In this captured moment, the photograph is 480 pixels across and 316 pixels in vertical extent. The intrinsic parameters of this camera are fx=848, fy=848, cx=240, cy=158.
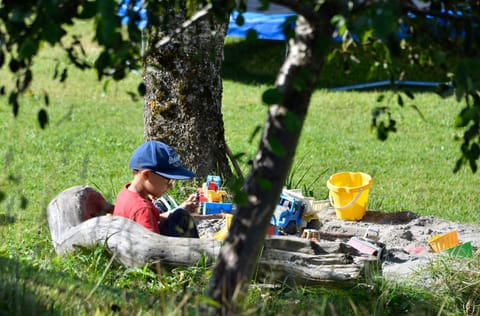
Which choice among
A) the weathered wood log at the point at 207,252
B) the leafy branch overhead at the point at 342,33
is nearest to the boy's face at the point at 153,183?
the weathered wood log at the point at 207,252

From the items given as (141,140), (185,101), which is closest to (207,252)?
(185,101)

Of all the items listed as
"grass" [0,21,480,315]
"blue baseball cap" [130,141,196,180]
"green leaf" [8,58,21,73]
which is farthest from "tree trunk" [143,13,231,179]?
"green leaf" [8,58,21,73]

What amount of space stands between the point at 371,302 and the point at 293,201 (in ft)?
4.31

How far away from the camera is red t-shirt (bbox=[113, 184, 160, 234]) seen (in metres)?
5.14

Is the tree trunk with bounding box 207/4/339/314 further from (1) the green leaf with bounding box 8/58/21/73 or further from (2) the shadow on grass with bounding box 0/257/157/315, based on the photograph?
(1) the green leaf with bounding box 8/58/21/73

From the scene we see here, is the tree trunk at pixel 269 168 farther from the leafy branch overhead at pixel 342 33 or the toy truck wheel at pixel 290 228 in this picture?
the toy truck wheel at pixel 290 228

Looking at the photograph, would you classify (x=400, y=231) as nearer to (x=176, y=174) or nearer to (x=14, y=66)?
(x=176, y=174)

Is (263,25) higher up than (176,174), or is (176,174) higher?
(176,174)

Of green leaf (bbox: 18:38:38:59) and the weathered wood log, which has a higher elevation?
green leaf (bbox: 18:38:38:59)

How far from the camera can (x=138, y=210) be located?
516 cm

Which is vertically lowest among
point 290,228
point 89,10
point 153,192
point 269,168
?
point 290,228

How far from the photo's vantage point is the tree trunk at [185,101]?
264 inches

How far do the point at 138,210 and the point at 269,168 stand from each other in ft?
6.83

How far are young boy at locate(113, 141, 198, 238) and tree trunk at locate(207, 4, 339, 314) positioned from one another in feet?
5.83
